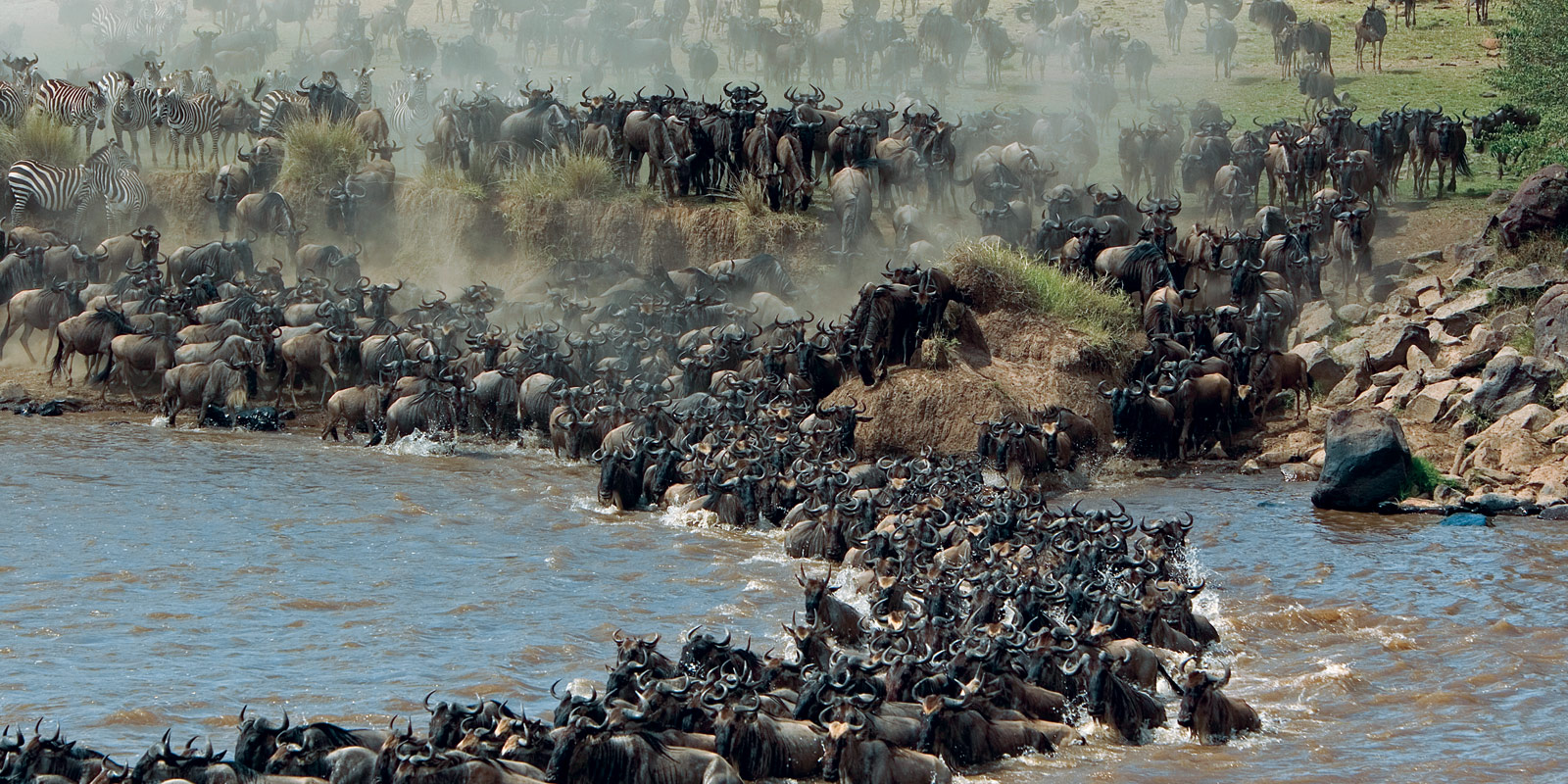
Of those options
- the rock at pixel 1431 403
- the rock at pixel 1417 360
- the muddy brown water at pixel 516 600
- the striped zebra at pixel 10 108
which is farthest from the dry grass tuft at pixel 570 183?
the rock at pixel 1431 403

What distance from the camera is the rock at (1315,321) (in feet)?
66.7

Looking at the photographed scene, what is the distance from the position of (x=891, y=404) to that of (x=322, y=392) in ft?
22.6

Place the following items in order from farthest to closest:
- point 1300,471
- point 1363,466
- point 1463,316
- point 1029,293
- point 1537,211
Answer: point 1537,211 → point 1463,316 → point 1029,293 → point 1300,471 → point 1363,466

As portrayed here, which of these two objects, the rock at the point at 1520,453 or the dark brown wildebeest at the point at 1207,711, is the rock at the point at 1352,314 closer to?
the rock at the point at 1520,453

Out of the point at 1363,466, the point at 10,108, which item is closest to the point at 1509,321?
the point at 1363,466

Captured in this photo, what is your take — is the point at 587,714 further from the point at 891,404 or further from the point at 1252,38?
the point at 1252,38

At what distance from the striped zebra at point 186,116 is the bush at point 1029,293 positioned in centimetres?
1349

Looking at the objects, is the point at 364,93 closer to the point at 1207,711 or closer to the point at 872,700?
the point at 872,700

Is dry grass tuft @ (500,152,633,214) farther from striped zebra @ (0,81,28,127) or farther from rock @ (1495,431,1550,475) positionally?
rock @ (1495,431,1550,475)

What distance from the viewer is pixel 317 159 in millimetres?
25062

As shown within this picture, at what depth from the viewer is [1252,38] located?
3838 centimetres

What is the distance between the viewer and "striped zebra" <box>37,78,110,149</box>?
86.7 feet

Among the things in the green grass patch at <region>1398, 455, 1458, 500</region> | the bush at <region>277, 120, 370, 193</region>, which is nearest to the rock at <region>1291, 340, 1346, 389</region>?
the green grass patch at <region>1398, 455, 1458, 500</region>

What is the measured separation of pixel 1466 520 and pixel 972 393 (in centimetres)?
491
